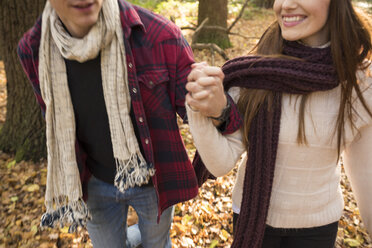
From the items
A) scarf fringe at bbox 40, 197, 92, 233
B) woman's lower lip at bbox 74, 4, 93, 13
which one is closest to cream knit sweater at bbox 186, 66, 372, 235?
woman's lower lip at bbox 74, 4, 93, 13

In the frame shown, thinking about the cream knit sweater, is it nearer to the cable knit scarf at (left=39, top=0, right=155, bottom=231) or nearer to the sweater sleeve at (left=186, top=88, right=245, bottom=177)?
the sweater sleeve at (left=186, top=88, right=245, bottom=177)

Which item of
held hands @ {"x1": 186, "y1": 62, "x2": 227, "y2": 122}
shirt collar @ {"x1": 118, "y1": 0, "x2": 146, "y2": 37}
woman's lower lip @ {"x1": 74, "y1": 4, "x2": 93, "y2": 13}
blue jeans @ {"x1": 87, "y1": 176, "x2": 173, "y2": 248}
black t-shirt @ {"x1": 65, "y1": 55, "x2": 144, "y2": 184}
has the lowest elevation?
blue jeans @ {"x1": 87, "y1": 176, "x2": 173, "y2": 248}

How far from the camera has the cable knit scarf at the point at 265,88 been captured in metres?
1.36

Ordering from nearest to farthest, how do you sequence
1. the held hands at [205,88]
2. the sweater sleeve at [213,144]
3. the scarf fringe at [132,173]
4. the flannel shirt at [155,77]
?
the held hands at [205,88], the sweater sleeve at [213,144], the flannel shirt at [155,77], the scarf fringe at [132,173]

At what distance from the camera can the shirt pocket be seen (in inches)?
60.9

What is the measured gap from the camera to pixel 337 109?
4.62ft

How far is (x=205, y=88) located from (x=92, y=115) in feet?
2.57

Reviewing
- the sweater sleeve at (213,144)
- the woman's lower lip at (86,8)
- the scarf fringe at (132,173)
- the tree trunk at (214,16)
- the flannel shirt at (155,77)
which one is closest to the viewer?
the sweater sleeve at (213,144)

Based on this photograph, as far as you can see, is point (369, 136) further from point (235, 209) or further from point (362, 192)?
point (235, 209)

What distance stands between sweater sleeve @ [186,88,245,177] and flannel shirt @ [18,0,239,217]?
9 centimetres

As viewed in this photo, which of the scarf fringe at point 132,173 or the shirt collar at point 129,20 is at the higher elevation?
the shirt collar at point 129,20

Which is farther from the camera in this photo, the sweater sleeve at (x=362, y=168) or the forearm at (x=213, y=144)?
the sweater sleeve at (x=362, y=168)

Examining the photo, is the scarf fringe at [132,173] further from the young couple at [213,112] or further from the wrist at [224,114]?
the wrist at [224,114]

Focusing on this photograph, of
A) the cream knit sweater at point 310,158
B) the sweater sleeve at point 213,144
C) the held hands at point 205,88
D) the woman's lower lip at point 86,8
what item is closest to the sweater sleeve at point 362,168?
the cream knit sweater at point 310,158
